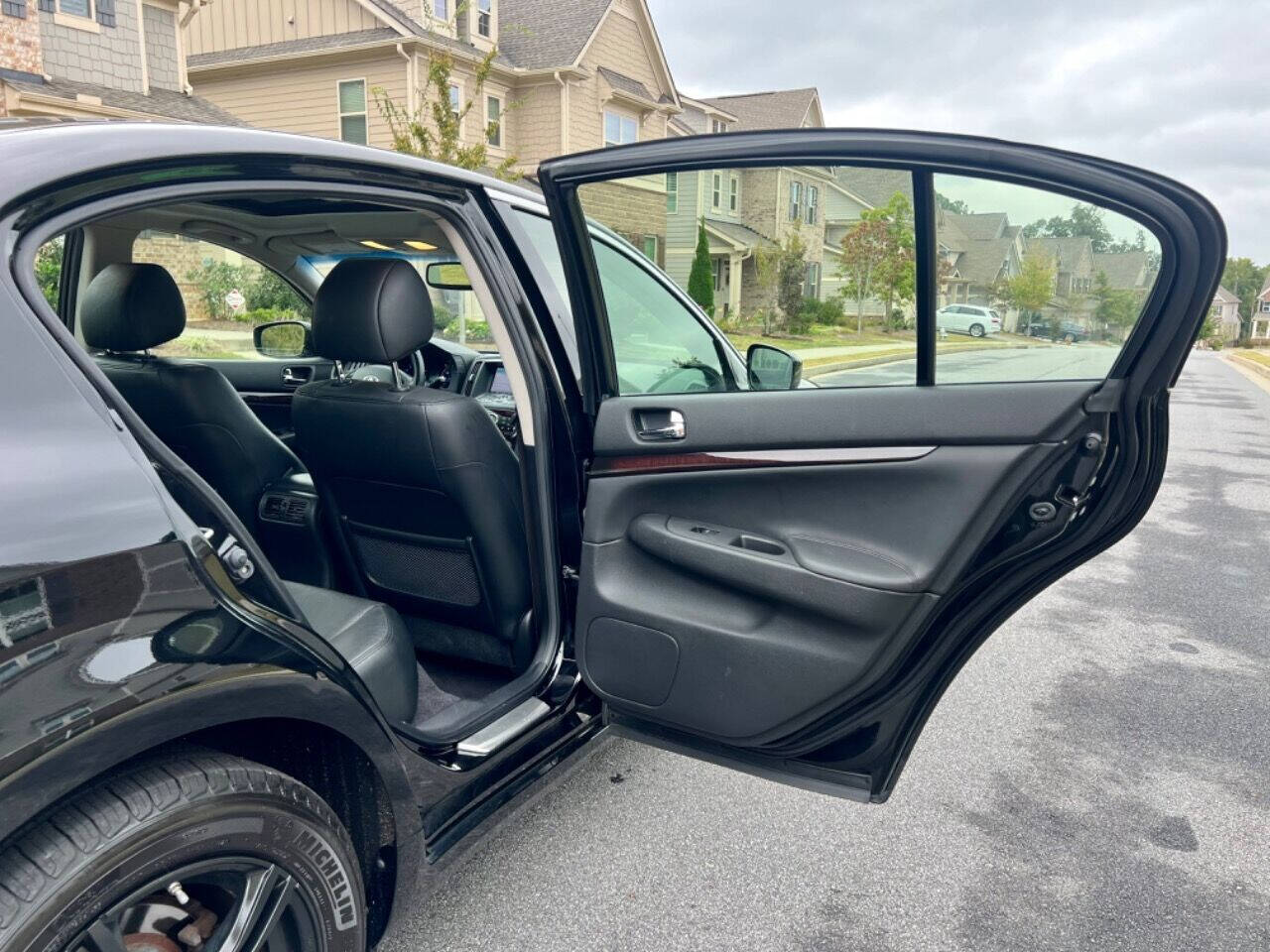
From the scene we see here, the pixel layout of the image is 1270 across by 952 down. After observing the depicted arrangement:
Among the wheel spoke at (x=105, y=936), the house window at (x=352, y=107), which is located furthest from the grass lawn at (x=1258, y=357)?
the wheel spoke at (x=105, y=936)

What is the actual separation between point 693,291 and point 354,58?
17.2 metres

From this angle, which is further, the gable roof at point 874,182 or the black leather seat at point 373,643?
the black leather seat at point 373,643

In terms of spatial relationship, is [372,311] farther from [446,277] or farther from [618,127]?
[618,127]

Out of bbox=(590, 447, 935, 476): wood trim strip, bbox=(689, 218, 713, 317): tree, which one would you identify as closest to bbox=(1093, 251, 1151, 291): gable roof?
bbox=(590, 447, 935, 476): wood trim strip

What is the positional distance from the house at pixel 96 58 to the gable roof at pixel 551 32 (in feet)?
21.9

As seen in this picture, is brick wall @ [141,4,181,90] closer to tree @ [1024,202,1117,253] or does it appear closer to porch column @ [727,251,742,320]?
porch column @ [727,251,742,320]

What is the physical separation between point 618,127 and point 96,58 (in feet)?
35.6

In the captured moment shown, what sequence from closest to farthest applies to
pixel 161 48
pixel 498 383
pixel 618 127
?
1. pixel 498 383
2. pixel 161 48
3. pixel 618 127

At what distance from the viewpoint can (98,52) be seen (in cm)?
1330

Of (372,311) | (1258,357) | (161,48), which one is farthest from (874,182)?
(1258,357)

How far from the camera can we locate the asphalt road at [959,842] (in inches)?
86.2

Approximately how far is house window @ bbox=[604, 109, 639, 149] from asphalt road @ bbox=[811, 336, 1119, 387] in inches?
766

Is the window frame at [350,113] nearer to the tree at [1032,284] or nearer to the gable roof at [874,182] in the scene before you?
the gable roof at [874,182]

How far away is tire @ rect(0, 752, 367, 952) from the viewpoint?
1162mm
